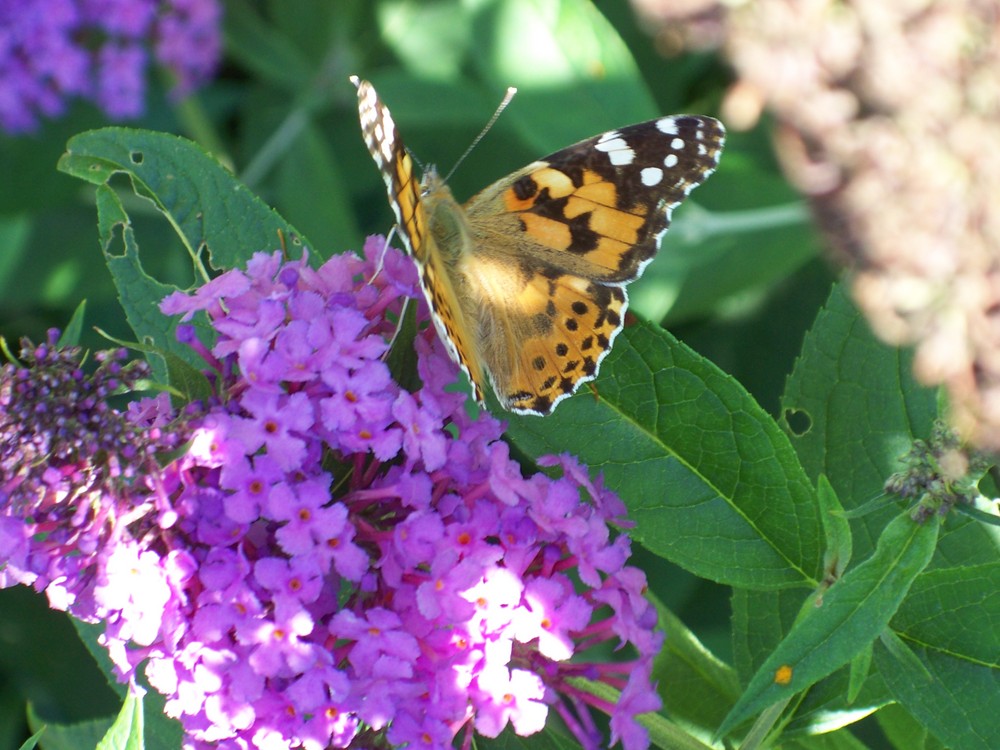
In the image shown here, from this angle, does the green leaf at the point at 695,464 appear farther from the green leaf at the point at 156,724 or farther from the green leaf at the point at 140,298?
the green leaf at the point at 156,724

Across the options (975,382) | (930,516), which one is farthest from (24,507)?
(975,382)

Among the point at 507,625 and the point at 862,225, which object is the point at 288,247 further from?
the point at 862,225

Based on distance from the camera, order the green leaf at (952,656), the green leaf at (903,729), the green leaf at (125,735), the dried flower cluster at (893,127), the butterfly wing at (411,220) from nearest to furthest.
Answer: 1. the green leaf at (125,735)
2. the green leaf at (952,656)
3. the butterfly wing at (411,220)
4. the green leaf at (903,729)
5. the dried flower cluster at (893,127)

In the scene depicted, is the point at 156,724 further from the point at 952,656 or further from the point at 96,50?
the point at 96,50

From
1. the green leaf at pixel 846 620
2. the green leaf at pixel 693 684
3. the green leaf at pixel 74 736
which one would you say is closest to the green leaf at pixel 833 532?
the green leaf at pixel 846 620

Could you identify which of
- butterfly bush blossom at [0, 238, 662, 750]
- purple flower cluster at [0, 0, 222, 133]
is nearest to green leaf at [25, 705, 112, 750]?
butterfly bush blossom at [0, 238, 662, 750]
